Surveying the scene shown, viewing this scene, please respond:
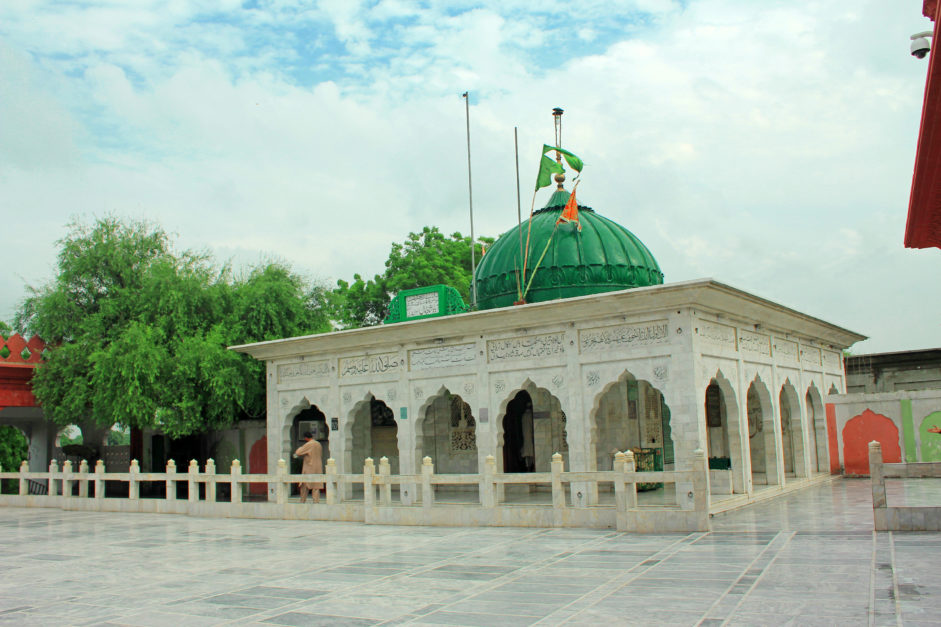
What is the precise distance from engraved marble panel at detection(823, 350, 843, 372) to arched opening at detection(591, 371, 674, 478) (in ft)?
16.1

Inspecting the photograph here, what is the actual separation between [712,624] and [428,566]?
3.88 m

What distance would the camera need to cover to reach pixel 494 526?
12.6m

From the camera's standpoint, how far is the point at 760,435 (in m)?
18.9

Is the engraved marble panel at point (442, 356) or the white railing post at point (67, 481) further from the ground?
the engraved marble panel at point (442, 356)

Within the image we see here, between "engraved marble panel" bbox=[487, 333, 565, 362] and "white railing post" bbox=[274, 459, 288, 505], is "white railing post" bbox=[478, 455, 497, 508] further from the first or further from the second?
"white railing post" bbox=[274, 459, 288, 505]

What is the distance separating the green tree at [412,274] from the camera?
3603cm

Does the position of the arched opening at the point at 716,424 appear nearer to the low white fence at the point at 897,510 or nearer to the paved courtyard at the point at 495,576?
the paved courtyard at the point at 495,576

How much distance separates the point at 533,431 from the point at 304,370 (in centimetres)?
525

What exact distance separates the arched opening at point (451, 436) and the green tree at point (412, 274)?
55.4 ft

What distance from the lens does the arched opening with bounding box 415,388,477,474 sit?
18.4 m

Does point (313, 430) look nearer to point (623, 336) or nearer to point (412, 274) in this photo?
point (623, 336)

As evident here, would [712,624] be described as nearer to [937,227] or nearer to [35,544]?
[937,227]

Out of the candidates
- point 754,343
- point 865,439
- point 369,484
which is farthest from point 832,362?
point 369,484

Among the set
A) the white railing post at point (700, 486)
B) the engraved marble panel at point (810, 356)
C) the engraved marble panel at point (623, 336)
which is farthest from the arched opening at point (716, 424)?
the white railing post at point (700, 486)
